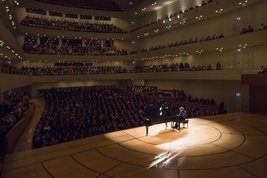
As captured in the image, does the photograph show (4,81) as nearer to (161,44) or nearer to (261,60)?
(261,60)

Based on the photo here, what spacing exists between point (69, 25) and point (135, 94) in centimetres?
1310

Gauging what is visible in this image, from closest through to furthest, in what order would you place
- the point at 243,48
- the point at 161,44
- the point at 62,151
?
the point at 62,151 < the point at 243,48 < the point at 161,44

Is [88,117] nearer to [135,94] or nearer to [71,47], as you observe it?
[135,94]

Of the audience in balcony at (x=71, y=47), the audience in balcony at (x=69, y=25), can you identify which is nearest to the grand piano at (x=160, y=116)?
the audience in balcony at (x=71, y=47)

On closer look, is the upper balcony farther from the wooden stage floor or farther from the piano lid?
the piano lid

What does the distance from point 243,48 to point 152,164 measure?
1485 cm

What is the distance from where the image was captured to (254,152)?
7664 mm

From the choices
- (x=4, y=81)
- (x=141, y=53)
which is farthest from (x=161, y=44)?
(x=4, y=81)

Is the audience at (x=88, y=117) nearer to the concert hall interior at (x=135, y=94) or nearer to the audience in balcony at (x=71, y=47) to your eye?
the concert hall interior at (x=135, y=94)

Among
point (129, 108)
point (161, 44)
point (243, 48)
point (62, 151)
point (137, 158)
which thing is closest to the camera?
point (137, 158)

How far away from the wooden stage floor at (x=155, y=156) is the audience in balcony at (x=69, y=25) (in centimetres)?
2145

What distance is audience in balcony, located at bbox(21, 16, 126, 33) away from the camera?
26.8 meters

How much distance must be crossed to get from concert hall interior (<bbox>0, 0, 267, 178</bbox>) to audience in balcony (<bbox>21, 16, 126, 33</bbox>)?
204 mm

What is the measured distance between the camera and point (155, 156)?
763cm
